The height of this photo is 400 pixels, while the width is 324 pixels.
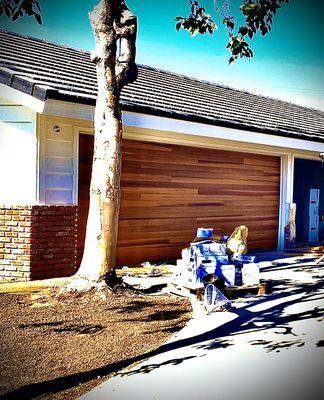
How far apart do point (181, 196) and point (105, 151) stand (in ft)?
12.9

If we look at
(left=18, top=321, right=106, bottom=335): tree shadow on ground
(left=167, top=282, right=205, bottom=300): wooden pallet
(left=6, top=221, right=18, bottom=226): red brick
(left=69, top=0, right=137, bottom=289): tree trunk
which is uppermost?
(left=69, top=0, right=137, bottom=289): tree trunk

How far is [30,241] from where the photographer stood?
689 centimetres

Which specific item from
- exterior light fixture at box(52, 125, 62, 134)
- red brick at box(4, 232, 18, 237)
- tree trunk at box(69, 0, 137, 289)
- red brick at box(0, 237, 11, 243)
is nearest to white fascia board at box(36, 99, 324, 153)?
exterior light fixture at box(52, 125, 62, 134)

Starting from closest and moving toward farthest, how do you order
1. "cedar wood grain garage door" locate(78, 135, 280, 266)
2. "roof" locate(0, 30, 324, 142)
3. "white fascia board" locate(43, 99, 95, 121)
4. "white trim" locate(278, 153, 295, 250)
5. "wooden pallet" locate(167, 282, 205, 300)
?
"wooden pallet" locate(167, 282, 205, 300), "white fascia board" locate(43, 99, 95, 121), "roof" locate(0, 30, 324, 142), "cedar wood grain garage door" locate(78, 135, 280, 266), "white trim" locate(278, 153, 295, 250)

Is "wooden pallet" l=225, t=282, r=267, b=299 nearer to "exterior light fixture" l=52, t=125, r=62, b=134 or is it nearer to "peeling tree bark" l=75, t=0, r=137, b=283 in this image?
"peeling tree bark" l=75, t=0, r=137, b=283

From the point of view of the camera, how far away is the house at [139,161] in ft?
22.9

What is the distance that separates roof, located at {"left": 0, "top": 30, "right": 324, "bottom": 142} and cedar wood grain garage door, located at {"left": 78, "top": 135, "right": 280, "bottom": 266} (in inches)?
33.8

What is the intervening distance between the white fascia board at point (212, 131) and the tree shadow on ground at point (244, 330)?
3828 millimetres

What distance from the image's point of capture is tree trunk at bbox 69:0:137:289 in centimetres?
591

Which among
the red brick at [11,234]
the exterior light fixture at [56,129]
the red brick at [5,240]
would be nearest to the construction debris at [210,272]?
the red brick at [11,234]

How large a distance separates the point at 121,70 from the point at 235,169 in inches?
213

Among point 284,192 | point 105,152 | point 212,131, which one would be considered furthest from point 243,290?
point 284,192

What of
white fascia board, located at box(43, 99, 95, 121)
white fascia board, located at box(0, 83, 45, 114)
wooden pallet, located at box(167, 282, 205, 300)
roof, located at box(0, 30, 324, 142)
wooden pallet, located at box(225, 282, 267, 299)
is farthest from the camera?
roof, located at box(0, 30, 324, 142)

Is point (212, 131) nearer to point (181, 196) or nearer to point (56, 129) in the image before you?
point (181, 196)
